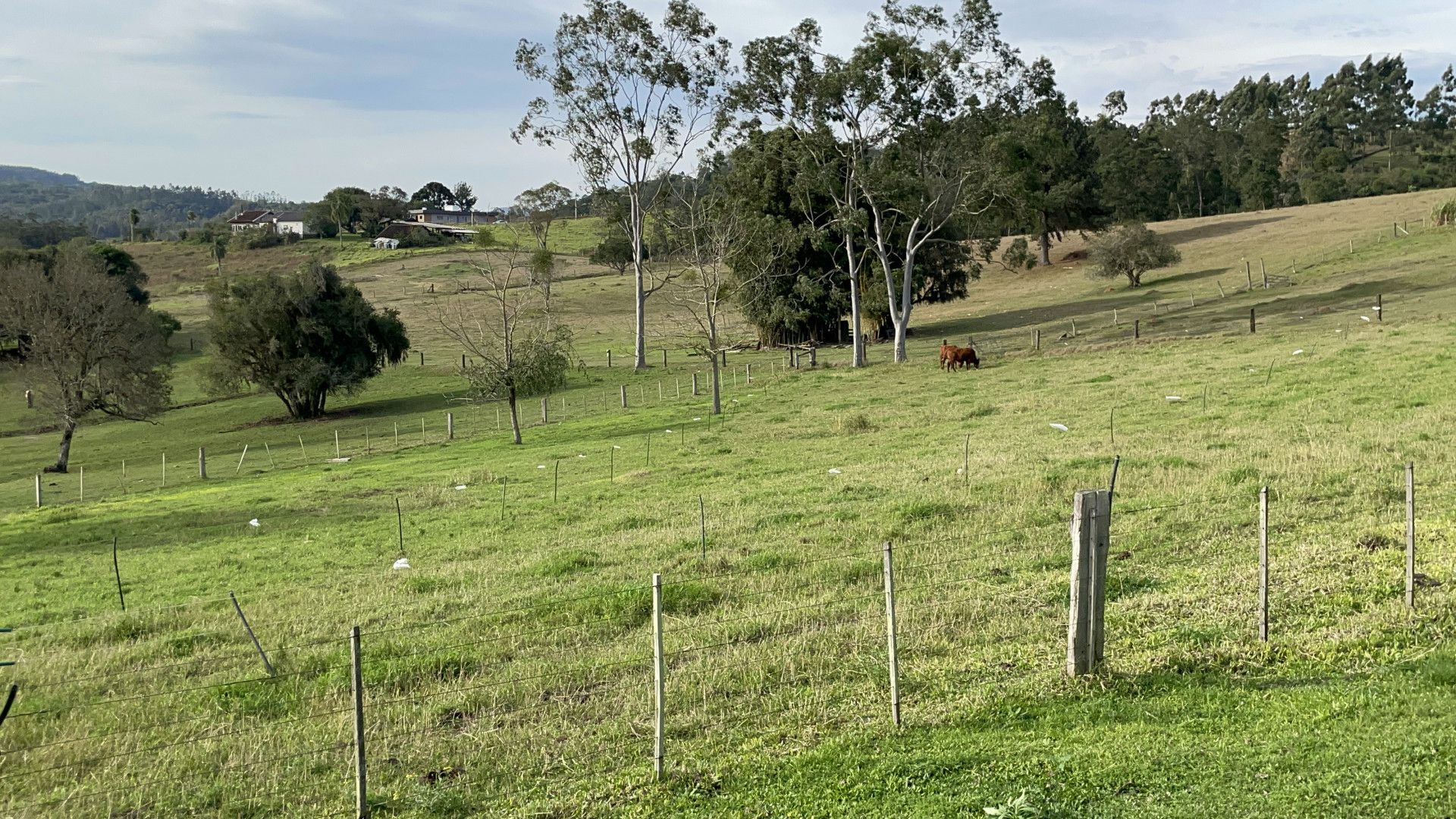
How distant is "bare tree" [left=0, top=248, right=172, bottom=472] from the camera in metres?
48.0

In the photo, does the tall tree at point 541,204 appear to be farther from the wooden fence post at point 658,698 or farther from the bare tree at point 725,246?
the wooden fence post at point 658,698

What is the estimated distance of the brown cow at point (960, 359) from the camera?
153ft

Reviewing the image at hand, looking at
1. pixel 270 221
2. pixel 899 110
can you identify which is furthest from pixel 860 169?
pixel 270 221

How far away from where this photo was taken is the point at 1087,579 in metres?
8.80

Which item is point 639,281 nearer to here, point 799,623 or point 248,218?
point 799,623

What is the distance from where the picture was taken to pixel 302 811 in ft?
25.2

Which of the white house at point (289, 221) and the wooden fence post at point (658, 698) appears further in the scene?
the white house at point (289, 221)

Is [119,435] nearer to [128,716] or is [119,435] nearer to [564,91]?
[564,91]

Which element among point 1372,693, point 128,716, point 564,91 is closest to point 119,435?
point 564,91

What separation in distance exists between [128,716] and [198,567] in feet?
36.2

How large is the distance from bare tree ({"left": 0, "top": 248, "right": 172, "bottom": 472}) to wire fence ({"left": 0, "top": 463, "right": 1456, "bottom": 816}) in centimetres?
4174

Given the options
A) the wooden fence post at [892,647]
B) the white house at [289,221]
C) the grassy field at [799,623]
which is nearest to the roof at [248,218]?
the white house at [289,221]

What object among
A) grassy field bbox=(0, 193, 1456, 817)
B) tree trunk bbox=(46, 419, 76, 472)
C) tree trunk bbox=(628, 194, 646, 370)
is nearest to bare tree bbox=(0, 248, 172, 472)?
tree trunk bbox=(46, 419, 76, 472)

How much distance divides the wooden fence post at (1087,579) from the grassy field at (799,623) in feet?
0.76
